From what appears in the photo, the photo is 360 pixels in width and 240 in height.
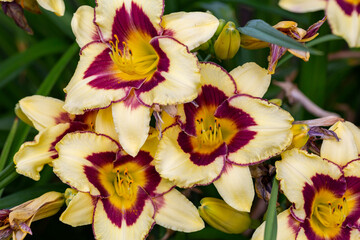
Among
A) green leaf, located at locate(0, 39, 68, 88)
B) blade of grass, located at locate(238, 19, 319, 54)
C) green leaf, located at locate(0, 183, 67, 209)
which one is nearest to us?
blade of grass, located at locate(238, 19, 319, 54)

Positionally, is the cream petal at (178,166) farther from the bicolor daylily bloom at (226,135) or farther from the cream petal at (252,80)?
the cream petal at (252,80)

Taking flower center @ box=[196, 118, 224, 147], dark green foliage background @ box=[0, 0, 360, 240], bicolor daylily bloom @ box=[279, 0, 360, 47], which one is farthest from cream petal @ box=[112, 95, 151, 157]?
bicolor daylily bloom @ box=[279, 0, 360, 47]

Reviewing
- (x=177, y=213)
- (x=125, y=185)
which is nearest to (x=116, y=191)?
(x=125, y=185)

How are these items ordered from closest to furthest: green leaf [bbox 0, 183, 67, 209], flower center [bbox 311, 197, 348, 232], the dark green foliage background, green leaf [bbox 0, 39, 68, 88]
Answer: flower center [bbox 311, 197, 348, 232], green leaf [bbox 0, 183, 67, 209], the dark green foliage background, green leaf [bbox 0, 39, 68, 88]

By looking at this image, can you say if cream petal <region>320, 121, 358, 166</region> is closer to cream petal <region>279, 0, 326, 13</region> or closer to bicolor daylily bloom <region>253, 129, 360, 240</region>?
bicolor daylily bloom <region>253, 129, 360, 240</region>

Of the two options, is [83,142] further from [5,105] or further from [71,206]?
[5,105]

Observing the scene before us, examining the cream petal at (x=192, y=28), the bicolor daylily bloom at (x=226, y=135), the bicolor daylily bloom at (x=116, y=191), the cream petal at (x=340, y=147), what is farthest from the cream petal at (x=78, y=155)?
the cream petal at (x=340, y=147)
